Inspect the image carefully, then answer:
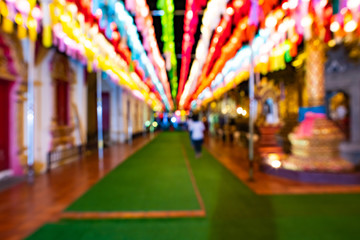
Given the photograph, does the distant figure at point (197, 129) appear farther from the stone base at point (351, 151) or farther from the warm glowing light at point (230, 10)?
the stone base at point (351, 151)

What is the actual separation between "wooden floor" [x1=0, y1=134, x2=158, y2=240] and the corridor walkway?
0.23 m

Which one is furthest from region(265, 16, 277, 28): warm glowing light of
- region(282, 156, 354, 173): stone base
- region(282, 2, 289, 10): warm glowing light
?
region(282, 156, 354, 173): stone base

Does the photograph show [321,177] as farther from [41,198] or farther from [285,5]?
[41,198]

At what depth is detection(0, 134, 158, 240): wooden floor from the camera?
4.08 metres

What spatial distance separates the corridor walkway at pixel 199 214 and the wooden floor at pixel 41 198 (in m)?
0.23

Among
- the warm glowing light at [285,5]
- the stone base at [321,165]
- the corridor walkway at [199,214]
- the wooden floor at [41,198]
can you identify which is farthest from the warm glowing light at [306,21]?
the wooden floor at [41,198]

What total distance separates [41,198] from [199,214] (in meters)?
3.16

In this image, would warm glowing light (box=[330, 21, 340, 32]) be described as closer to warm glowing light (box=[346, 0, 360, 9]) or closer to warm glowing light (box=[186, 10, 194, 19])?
warm glowing light (box=[346, 0, 360, 9])

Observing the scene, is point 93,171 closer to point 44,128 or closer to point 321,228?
point 44,128

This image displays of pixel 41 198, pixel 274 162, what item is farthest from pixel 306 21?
pixel 41 198

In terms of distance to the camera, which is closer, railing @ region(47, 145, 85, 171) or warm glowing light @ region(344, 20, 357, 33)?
warm glowing light @ region(344, 20, 357, 33)

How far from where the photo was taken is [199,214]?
4.41 meters

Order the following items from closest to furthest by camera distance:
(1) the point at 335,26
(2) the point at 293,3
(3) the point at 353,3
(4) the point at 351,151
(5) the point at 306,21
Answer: (3) the point at 353,3
(2) the point at 293,3
(5) the point at 306,21
(1) the point at 335,26
(4) the point at 351,151

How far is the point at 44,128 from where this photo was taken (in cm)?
861
